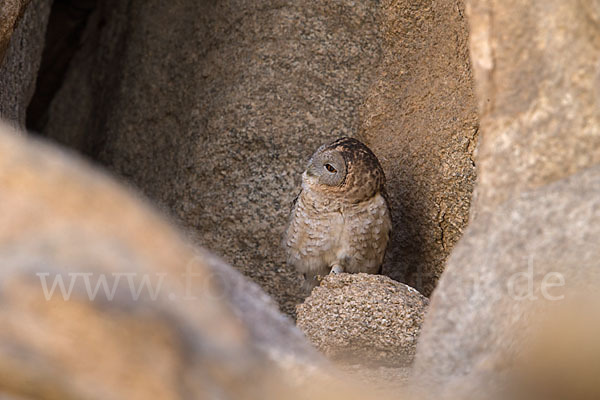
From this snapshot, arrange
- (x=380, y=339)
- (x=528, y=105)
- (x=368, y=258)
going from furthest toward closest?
(x=368, y=258) < (x=380, y=339) < (x=528, y=105)

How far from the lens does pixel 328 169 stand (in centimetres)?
391

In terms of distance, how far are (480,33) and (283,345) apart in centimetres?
93

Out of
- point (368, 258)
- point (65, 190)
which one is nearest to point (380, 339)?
point (368, 258)

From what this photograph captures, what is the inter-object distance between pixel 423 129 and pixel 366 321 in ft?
4.92

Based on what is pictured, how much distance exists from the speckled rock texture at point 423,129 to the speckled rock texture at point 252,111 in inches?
6.2

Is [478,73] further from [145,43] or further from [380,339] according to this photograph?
[145,43]

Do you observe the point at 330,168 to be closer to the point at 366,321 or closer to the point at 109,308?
the point at 366,321

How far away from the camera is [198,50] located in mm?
4992

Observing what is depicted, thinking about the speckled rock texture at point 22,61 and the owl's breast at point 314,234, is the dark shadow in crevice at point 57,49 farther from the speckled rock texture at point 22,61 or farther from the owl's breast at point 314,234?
the owl's breast at point 314,234

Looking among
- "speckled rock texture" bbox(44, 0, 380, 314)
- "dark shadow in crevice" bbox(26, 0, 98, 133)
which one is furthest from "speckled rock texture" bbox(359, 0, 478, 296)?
"dark shadow in crevice" bbox(26, 0, 98, 133)

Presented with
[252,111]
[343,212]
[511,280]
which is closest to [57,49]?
[252,111]

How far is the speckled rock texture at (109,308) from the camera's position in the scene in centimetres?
136

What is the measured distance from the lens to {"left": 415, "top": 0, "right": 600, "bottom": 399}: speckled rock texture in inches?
68.0

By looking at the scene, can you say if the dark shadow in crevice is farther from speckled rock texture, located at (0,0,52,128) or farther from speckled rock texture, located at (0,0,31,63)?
speckled rock texture, located at (0,0,31,63)
